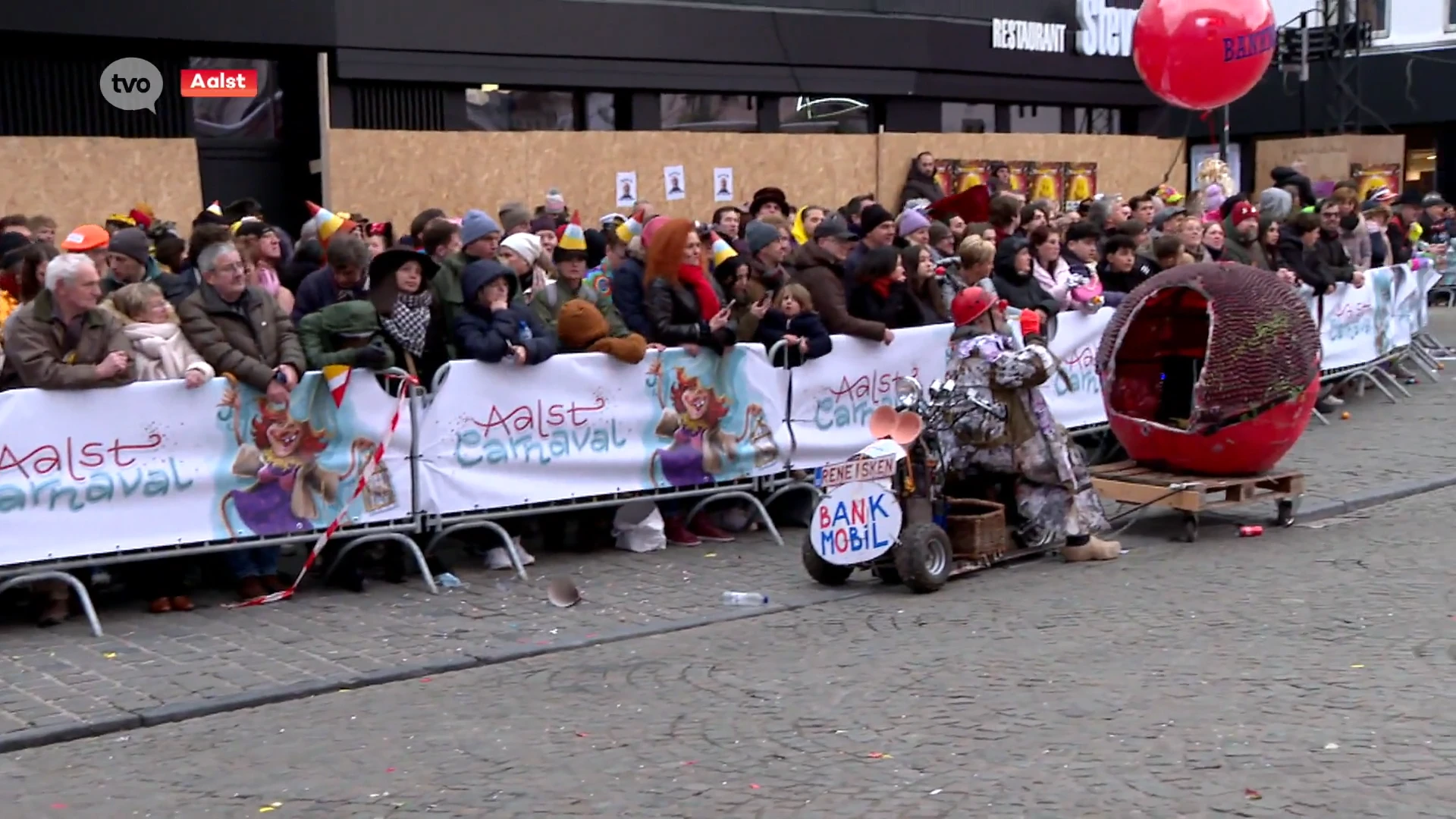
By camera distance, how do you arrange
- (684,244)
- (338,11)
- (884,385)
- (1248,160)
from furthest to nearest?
(1248,160)
(338,11)
(884,385)
(684,244)

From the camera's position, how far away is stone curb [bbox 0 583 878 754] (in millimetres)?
6992

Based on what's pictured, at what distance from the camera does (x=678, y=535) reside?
11000 millimetres

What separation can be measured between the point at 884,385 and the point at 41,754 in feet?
21.2

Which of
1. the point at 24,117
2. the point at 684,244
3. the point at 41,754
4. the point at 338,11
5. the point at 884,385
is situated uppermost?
the point at 338,11

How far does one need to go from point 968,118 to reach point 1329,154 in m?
6.05

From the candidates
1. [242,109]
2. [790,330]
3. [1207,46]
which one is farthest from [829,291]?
[242,109]

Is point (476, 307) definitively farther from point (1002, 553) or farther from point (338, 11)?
point (338, 11)

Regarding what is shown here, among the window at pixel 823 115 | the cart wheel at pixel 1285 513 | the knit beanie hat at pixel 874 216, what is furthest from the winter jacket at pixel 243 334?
the window at pixel 823 115

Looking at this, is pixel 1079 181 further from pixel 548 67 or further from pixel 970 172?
pixel 548 67

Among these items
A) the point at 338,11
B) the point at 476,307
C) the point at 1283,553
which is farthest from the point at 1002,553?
the point at 338,11

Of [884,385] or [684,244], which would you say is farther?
[884,385]

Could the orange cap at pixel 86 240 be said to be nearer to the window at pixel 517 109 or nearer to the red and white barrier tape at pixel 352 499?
the red and white barrier tape at pixel 352 499

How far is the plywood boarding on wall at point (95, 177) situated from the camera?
1508 centimetres

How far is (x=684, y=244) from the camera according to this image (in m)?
10.8
